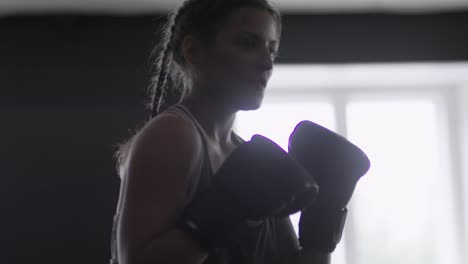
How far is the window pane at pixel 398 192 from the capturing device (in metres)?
2.73

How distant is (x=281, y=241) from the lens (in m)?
1.05

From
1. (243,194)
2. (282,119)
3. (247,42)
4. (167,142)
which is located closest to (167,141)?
(167,142)

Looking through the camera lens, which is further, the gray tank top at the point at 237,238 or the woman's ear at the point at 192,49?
the woman's ear at the point at 192,49

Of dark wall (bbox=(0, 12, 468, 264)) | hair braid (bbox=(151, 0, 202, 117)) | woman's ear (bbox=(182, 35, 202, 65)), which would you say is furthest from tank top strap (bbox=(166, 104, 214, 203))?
dark wall (bbox=(0, 12, 468, 264))

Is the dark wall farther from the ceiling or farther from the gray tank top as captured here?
the gray tank top

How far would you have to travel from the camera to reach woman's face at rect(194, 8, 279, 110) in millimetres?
915

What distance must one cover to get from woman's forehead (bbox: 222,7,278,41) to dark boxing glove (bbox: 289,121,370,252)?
23 centimetres

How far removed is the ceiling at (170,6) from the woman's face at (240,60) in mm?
1639

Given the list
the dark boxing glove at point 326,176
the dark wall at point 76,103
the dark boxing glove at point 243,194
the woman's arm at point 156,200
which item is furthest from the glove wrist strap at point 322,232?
the dark wall at point 76,103

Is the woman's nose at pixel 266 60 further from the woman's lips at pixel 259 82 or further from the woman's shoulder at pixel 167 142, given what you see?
the woman's shoulder at pixel 167 142

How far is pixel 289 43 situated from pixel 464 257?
4.41 ft

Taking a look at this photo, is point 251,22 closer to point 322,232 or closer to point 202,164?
point 202,164

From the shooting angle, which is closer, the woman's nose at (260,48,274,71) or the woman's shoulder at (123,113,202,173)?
the woman's shoulder at (123,113,202,173)

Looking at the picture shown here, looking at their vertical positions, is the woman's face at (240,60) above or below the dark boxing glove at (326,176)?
above
